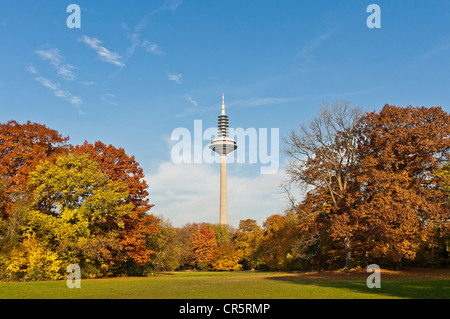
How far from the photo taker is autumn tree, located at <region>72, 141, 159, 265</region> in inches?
1435

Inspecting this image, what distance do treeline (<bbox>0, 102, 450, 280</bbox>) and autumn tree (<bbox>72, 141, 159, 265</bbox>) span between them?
A: 108mm

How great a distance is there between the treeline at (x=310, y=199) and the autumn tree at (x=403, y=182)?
0.29 feet

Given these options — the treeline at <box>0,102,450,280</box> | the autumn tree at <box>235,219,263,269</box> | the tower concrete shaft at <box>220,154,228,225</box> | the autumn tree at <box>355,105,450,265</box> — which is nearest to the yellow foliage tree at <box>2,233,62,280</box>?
the treeline at <box>0,102,450,280</box>

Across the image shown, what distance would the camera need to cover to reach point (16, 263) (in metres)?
27.1

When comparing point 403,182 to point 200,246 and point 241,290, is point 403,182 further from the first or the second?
point 200,246

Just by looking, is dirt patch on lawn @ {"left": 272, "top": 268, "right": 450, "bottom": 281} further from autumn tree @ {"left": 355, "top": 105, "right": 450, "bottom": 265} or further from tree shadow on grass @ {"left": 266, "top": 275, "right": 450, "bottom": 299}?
tree shadow on grass @ {"left": 266, "top": 275, "right": 450, "bottom": 299}

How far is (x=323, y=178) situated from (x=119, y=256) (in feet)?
70.9

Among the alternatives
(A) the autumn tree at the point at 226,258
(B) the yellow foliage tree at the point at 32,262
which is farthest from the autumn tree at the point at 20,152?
(A) the autumn tree at the point at 226,258

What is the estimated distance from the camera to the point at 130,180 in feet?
125

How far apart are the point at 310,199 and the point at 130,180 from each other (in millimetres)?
19004

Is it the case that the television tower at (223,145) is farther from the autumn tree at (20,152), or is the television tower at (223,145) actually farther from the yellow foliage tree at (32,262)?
the yellow foliage tree at (32,262)

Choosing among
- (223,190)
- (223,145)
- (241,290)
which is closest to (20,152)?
(241,290)
